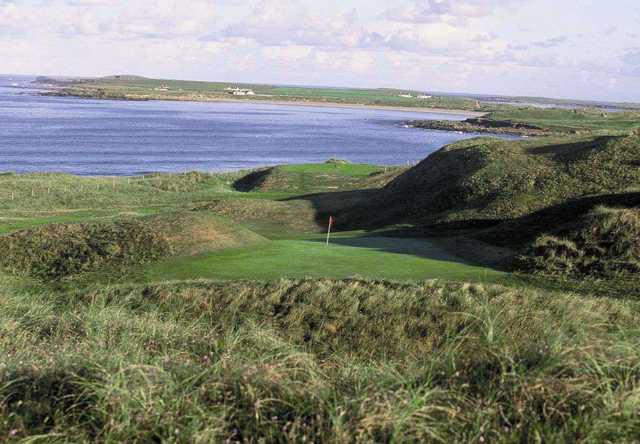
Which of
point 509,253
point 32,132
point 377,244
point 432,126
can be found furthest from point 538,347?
point 432,126

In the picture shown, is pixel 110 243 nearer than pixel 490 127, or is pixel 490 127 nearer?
pixel 110 243

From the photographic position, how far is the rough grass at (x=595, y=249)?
19172 millimetres

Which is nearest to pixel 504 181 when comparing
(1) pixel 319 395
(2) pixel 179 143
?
(1) pixel 319 395

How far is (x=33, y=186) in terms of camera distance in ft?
166

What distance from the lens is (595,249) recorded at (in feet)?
65.9

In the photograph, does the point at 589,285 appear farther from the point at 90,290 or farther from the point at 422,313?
the point at 90,290

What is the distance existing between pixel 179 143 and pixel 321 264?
330 feet

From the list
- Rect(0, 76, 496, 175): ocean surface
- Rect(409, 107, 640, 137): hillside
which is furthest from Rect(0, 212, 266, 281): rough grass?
Rect(409, 107, 640, 137): hillside

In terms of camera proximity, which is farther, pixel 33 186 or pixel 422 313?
pixel 33 186

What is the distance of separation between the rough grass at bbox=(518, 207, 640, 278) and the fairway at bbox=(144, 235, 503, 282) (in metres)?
2.07

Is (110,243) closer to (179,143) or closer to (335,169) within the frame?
(335,169)

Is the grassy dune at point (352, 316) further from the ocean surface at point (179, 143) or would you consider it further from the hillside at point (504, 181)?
the ocean surface at point (179, 143)

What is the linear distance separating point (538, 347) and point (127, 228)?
20.1 metres

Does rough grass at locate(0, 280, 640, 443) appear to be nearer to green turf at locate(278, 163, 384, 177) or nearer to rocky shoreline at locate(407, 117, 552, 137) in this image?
green turf at locate(278, 163, 384, 177)
